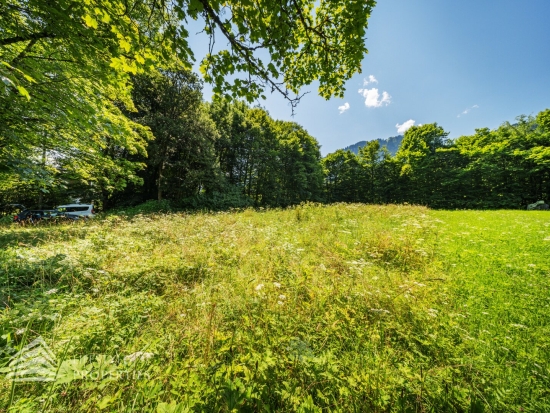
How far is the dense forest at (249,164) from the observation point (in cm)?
948

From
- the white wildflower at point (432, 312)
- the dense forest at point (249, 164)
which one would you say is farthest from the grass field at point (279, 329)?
the dense forest at point (249, 164)

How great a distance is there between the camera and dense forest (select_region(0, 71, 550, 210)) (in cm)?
948

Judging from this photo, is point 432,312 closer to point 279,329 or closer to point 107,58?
point 279,329

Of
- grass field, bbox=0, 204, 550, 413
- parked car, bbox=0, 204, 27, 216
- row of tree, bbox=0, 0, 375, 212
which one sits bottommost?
grass field, bbox=0, 204, 550, 413

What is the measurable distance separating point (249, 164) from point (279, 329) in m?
27.0

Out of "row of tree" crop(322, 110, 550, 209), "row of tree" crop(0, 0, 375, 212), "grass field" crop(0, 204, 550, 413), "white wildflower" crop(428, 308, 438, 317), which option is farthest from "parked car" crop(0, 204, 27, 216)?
"row of tree" crop(322, 110, 550, 209)

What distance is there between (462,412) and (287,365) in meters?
1.56

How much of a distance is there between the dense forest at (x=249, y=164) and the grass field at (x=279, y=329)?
574 centimetres

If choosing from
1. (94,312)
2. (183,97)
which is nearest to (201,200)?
(183,97)

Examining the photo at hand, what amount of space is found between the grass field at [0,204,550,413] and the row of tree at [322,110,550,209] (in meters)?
32.5

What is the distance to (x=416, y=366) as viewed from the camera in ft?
7.15

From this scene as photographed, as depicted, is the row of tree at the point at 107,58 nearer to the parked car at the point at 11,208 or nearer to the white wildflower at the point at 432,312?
the white wildflower at the point at 432,312

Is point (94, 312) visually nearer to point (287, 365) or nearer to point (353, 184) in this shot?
point (287, 365)

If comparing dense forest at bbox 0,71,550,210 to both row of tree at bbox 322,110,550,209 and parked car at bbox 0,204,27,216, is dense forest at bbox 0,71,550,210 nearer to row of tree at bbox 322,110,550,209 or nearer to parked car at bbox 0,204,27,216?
row of tree at bbox 322,110,550,209
